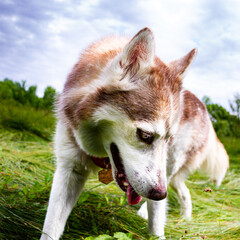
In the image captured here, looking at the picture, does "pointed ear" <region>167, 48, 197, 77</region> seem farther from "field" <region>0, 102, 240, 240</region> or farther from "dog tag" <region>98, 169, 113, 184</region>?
"field" <region>0, 102, 240, 240</region>

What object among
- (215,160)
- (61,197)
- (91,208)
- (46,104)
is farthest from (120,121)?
(46,104)

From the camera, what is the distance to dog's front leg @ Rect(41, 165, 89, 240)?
2019 mm

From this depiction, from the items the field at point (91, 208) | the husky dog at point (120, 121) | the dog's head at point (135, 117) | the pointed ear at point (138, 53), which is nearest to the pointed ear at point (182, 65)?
the husky dog at point (120, 121)

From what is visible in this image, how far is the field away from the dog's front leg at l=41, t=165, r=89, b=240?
0.11m

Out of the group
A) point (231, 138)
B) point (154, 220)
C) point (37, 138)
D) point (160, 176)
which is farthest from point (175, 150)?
point (231, 138)

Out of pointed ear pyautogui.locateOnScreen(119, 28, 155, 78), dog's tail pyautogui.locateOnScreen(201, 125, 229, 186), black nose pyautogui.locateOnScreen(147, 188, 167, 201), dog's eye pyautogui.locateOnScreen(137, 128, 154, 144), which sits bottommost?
black nose pyautogui.locateOnScreen(147, 188, 167, 201)

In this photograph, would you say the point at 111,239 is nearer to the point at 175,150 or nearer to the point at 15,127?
the point at 175,150

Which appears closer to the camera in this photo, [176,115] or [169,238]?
[176,115]

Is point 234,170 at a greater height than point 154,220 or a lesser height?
greater

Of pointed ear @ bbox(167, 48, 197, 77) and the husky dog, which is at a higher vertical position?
pointed ear @ bbox(167, 48, 197, 77)

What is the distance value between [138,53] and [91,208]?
150 cm

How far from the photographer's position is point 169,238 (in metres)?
2.34

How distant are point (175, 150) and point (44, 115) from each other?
164 inches

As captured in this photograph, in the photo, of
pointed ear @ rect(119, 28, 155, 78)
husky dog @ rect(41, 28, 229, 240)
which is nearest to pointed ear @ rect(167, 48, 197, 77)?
husky dog @ rect(41, 28, 229, 240)
